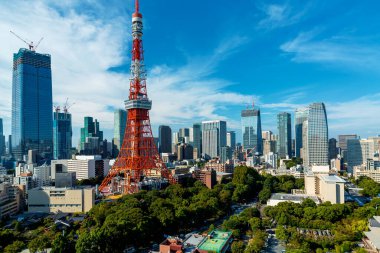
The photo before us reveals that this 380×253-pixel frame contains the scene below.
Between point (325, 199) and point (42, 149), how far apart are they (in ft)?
233

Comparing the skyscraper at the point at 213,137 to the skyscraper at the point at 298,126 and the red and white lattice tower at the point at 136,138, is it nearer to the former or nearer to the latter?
the skyscraper at the point at 298,126

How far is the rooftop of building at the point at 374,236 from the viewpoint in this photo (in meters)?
18.5

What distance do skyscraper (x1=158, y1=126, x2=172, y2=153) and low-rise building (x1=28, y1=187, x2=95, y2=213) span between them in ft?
265

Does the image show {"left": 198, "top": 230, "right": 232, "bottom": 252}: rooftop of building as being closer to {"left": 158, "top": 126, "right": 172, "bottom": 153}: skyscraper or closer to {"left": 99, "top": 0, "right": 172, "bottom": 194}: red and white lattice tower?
{"left": 99, "top": 0, "right": 172, "bottom": 194}: red and white lattice tower

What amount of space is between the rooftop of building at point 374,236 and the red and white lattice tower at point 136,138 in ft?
76.7

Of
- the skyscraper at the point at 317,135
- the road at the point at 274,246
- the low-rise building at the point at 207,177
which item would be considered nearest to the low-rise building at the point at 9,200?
the low-rise building at the point at 207,177

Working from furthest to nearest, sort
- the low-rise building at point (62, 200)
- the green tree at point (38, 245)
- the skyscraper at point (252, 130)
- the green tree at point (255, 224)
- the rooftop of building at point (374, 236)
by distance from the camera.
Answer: the skyscraper at point (252, 130), the low-rise building at point (62, 200), the green tree at point (255, 224), the rooftop of building at point (374, 236), the green tree at point (38, 245)

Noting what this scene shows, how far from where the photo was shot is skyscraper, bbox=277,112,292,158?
10069 cm

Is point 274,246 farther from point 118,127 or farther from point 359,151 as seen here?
point 118,127

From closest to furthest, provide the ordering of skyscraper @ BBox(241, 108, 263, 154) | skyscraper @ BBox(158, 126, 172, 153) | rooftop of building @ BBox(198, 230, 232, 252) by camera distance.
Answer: rooftop of building @ BBox(198, 230, 232, 252), skyscraper @ BBox(241, 108, 263, 154), skyscraper @ BBox(158, 126, 172, 153)

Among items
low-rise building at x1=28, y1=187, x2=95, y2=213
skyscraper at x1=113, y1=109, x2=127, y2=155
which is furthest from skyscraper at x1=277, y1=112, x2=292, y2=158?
low-rise building at x1=28, y1=187, x2=95, y2=213

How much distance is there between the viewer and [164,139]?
11081 cm

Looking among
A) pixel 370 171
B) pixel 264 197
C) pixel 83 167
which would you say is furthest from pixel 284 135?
pixel 83 167

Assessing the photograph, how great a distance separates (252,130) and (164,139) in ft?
106
